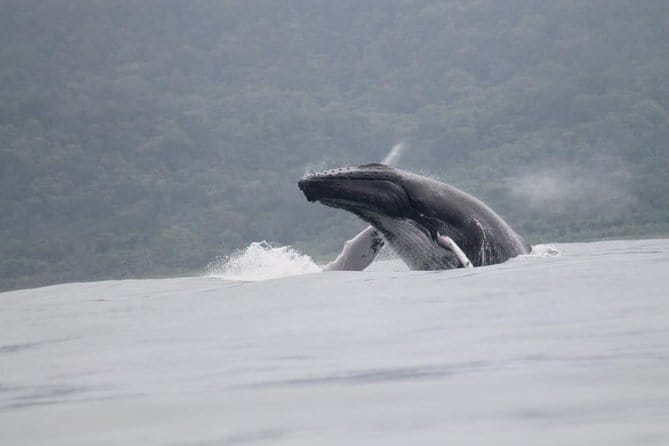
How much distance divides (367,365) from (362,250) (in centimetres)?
762

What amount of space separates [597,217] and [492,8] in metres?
65.3

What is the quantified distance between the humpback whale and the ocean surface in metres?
0.93

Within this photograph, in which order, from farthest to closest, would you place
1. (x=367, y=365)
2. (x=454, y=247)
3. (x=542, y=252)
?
1. (x=542, y=252)
2. (x=454, y=247)
3. (x=367, y=365)

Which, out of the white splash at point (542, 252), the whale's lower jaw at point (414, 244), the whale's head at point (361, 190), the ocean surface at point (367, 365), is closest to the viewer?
the ocean surface at point (367, 365)

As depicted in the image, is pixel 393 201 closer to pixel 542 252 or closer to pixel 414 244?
pixel 414 244

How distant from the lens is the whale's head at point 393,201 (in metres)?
13.1

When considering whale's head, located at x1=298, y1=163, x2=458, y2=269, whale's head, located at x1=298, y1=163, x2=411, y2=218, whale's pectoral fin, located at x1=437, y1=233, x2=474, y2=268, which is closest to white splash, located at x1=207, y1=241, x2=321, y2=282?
whale's head, located at x1=298, y1=163, x2=458, y2=269

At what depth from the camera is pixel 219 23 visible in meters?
174

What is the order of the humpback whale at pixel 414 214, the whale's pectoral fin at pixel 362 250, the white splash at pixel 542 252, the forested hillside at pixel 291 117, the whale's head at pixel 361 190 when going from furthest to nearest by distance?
1. the forested hillside at pixel 291 117
2. the white splash at pixel 542 252
3. the whale's pectoral fin at pixel 362 250
4. the humpback whale at pixel 414 214
5. the whale's head at pixel 361 190

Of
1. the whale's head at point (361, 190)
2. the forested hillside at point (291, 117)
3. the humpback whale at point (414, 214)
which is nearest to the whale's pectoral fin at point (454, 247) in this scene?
the humpback whale at point (414, 214)

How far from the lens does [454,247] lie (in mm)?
12875

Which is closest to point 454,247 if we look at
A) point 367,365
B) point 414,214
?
point 414,214

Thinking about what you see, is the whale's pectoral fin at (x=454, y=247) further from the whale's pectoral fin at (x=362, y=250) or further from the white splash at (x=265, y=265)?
the white splash at (x=265, y=265)

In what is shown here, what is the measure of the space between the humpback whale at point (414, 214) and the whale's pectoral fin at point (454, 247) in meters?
0.01
